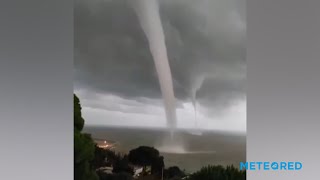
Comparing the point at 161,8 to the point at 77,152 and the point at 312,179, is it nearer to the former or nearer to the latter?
the point at 77,152

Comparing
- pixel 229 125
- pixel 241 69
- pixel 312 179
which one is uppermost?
pixel 241 69

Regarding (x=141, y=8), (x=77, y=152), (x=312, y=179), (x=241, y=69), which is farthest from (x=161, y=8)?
(x=312, y=179)

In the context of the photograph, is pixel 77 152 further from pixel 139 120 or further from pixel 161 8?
pixel 161 8

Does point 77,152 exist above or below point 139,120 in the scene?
below

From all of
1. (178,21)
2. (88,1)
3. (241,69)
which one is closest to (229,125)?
(241,69)

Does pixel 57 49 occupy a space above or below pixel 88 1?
below

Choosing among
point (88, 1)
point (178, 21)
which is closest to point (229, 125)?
point (178, 21)

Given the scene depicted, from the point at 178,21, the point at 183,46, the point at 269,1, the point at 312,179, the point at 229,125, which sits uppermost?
the point at 269,1

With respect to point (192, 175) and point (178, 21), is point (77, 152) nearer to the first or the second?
point (192, 175)
